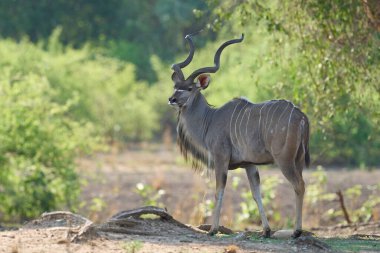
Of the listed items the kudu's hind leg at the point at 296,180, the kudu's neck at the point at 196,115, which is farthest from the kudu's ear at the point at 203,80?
the kudu's hind leg at the point at 296,180

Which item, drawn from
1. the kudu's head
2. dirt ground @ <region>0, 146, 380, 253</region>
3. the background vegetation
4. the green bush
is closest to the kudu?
the kudu's head

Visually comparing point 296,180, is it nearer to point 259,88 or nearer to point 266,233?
point 266,233

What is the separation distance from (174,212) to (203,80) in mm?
6061

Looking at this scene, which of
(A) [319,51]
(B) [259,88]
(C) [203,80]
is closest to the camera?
(C) [203,80]

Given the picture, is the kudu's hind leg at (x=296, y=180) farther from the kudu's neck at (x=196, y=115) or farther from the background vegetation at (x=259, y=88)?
the background vegetation at (x=259, y=88)

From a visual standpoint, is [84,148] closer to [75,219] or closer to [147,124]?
[75,219]

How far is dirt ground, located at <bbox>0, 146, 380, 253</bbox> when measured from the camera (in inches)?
309

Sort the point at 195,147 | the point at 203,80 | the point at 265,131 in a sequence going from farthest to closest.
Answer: the point at 195,147 → the point at 203,80 → the point at 265,131

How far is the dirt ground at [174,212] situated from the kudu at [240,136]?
310 mm

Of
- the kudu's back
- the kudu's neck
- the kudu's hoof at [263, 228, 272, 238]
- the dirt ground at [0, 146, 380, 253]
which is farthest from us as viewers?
the kudu's neck

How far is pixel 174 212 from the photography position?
15.1 meters

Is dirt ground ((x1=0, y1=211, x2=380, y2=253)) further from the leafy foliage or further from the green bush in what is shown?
the green bush

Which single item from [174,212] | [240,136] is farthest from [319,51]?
[174,212]

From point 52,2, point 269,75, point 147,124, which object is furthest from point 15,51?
point 52,2
